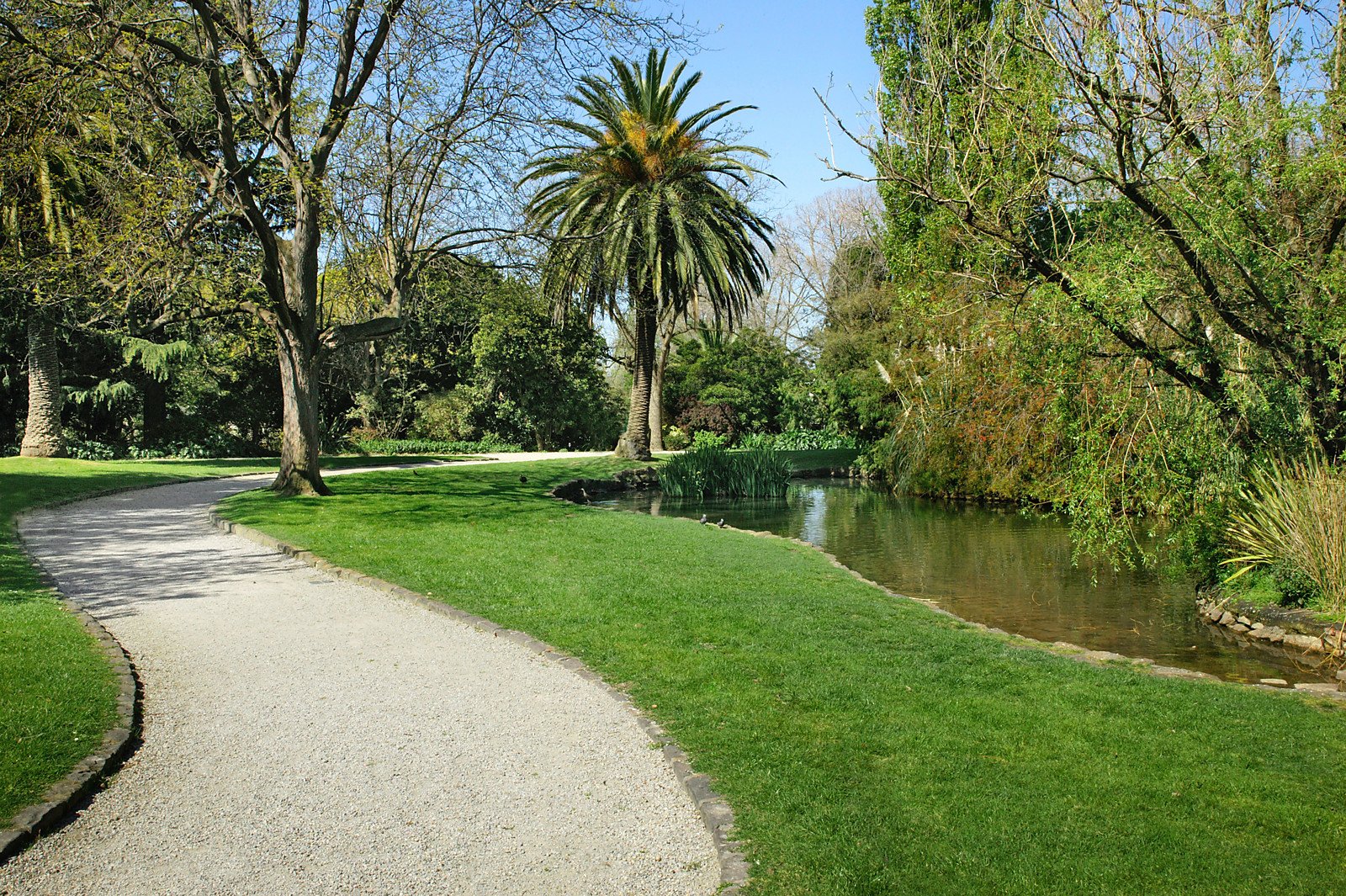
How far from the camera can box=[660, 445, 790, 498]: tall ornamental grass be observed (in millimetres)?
A: 23188

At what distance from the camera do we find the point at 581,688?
5996 mm

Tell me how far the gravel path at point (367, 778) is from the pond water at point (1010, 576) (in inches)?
233

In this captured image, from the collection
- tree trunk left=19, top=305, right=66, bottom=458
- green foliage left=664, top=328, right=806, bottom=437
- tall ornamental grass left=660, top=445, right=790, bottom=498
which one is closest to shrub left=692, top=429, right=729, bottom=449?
green foliage left=664, top=328, right=806, bottom=437

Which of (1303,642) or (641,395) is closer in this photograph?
(1303,642)

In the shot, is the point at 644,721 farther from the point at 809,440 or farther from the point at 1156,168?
the point at 809,440

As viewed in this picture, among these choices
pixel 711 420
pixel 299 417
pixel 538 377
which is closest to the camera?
pixel 299 417

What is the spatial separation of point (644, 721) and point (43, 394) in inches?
987

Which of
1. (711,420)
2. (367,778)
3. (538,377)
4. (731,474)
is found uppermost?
(538,377)

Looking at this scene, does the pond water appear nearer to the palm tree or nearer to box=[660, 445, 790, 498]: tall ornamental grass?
box=[660, 445, 790, 498]: tall ornamental grass

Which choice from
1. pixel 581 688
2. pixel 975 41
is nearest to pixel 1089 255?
pixel 975 41

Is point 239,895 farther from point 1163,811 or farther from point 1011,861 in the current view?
point 1163,811

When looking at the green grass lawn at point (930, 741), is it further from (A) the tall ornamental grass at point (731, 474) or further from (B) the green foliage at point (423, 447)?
(B) the green foliage at point (423, 447)

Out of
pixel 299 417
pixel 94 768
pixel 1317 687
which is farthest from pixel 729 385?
pixel 94 768

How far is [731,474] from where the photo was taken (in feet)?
78.1
